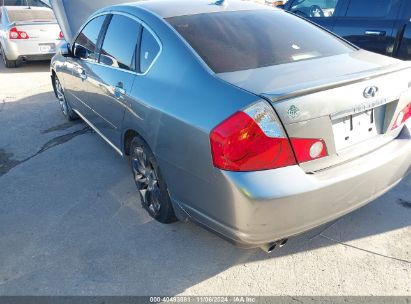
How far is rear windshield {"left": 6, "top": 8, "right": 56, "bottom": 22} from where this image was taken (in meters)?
8.90

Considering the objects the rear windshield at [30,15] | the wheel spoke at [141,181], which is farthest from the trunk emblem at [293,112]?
the rear windshield at [30,15]

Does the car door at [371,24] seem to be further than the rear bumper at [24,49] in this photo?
No

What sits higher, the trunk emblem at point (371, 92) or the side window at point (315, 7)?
the trunk emblem at point (371, 92)

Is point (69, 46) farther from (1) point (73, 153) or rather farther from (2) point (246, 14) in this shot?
(2) point (246, 14)

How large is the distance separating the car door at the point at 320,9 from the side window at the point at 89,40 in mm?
3016

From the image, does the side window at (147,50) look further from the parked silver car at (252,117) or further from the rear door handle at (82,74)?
the rear door handle at (82,74)

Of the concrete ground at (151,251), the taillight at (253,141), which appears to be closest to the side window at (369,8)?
the concrete ground at (151,251)

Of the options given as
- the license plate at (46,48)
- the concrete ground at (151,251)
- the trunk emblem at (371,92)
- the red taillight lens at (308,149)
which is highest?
the trunk emblem at (371,92)

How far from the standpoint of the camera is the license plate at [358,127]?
2.22 m

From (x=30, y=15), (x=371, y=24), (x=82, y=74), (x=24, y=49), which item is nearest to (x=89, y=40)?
(x=82, y=74)

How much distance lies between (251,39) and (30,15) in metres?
8.05

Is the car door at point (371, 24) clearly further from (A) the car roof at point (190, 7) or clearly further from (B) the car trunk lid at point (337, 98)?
(B) the car trunk lid at point (337, 98)

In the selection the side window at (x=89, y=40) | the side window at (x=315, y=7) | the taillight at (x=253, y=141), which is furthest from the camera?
the side window at (x=315, y=7)

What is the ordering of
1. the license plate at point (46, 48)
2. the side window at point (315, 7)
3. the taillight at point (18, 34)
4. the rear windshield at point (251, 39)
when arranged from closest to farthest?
the rear windshield at point (251, 39) < the side window at point (315, 7) < the taillight at point (18, 34) < the license plate at point (46, 48)
